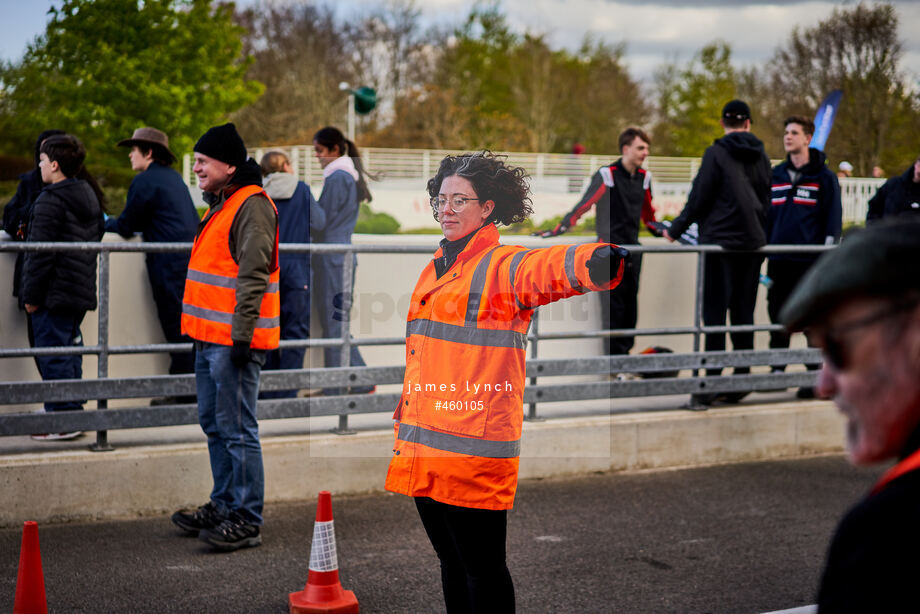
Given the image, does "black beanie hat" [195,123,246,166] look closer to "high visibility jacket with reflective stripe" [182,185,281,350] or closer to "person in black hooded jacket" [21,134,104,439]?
"high visibility jacket with reflective stripe" [182,185,281,350]

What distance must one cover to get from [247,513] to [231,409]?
1.82 feet

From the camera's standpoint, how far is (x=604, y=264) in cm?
302

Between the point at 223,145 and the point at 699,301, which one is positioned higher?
the point at 223,145

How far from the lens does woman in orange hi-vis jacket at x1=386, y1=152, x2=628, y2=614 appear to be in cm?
323

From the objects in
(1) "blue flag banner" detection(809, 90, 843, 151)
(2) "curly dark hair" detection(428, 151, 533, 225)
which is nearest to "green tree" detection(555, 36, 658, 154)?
(1) "blue flag banner" detection(809, 90, 843, 151)

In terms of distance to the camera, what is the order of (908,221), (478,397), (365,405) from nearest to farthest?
1. (908,221)
2. (478,397)
3. (365,405)

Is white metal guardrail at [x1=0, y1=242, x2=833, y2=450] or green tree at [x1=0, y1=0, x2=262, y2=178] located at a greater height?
green tree at [x1=0, y1=0, x2=262, y2=178]

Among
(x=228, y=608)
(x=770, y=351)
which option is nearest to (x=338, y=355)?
(x=228, y=608)

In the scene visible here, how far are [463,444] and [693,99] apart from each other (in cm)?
5353

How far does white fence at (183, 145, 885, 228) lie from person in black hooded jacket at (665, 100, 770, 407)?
17.3 metres

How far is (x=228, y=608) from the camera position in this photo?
453cm

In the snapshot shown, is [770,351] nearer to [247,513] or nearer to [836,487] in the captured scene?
[836,487]

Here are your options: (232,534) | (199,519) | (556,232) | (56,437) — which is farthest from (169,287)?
(556,232)

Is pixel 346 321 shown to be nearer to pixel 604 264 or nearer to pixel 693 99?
pixel 604 264
